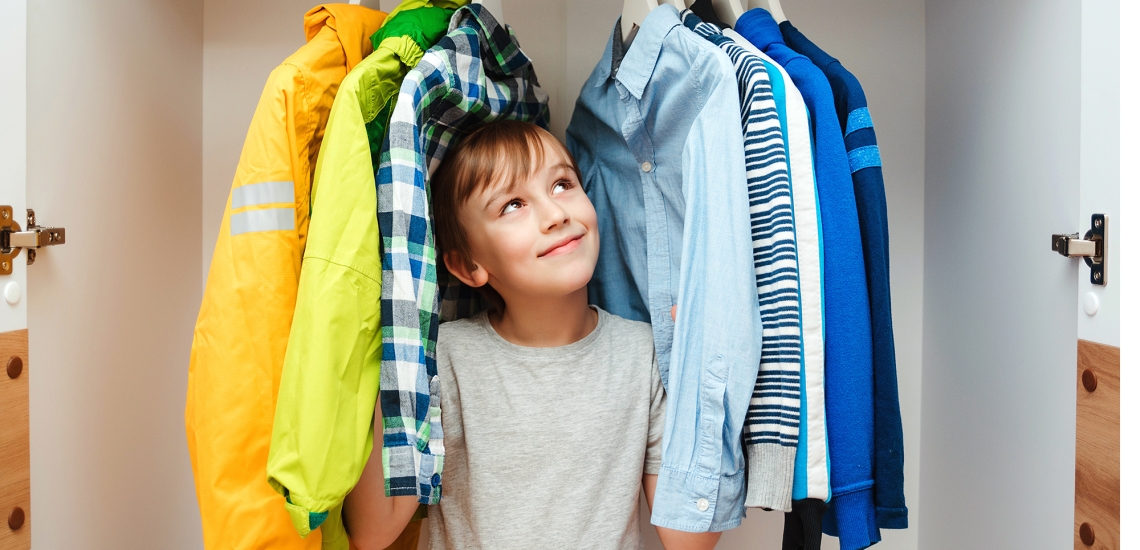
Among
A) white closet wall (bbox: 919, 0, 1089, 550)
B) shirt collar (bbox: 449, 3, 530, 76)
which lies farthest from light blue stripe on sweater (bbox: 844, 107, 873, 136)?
shirt collar (bbox: 449, 3, 530, 76)

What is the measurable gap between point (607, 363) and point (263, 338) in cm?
47

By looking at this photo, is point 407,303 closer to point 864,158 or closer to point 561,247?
point 561,247

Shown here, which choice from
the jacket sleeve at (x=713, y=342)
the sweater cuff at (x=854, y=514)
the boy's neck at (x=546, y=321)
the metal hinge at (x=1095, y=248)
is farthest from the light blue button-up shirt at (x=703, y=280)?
the metal hinge at (x=1095, y=248)

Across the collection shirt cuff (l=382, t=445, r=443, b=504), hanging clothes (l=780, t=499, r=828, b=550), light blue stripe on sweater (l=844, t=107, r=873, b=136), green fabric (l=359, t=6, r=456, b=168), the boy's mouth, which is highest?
green fabric (l=359, t=6, r=456, b=168)

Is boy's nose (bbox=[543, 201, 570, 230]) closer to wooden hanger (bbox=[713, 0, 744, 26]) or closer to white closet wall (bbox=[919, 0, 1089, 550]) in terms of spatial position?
wooden hanger (bbox=[713, 0, 744, 26])

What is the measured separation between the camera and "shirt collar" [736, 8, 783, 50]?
945 millimetres

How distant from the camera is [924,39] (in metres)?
1.29

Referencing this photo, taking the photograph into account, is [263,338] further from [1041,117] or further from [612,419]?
[1041,117]

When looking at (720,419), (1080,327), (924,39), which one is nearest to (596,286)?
(720,419)

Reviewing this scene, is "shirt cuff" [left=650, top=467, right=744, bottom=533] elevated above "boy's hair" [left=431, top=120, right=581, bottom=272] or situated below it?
below

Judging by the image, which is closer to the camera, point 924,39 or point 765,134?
point 765,134

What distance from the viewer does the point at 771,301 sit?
30.9 inches

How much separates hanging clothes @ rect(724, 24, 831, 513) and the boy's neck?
36 cm

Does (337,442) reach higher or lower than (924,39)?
lower
